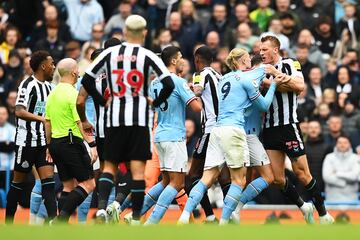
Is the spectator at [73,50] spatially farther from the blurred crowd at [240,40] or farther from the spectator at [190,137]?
the spectator at [190,137]

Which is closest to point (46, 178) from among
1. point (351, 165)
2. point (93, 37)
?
point (351, 165)

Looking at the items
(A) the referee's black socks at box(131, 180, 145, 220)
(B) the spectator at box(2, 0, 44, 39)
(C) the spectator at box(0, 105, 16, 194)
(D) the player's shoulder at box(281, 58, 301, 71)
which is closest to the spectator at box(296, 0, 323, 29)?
(B) the spectator at box(2, 0, 44, 39)

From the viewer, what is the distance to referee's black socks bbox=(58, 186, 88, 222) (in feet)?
52.4

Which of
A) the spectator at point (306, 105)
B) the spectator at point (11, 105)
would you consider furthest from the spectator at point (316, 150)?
the spectator at point (11, 105)

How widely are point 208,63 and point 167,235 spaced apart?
546cm

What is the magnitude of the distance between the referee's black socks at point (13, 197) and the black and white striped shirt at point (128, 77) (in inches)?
108

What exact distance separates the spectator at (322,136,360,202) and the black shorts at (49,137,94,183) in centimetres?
663

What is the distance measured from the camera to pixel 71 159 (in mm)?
16656

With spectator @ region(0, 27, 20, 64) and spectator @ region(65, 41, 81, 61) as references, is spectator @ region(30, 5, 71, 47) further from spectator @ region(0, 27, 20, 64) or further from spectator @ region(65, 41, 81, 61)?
spectator @ region(65, 41, 81, 61)

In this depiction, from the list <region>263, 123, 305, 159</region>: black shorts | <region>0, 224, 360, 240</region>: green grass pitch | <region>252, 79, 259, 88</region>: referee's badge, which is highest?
<region>252, 79, 259, 88</region>: referee's badge

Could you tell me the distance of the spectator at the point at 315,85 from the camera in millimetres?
23953

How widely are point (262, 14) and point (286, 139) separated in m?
9.16

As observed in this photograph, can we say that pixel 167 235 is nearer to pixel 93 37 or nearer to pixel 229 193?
pixel 229 193

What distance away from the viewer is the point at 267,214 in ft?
70.9
